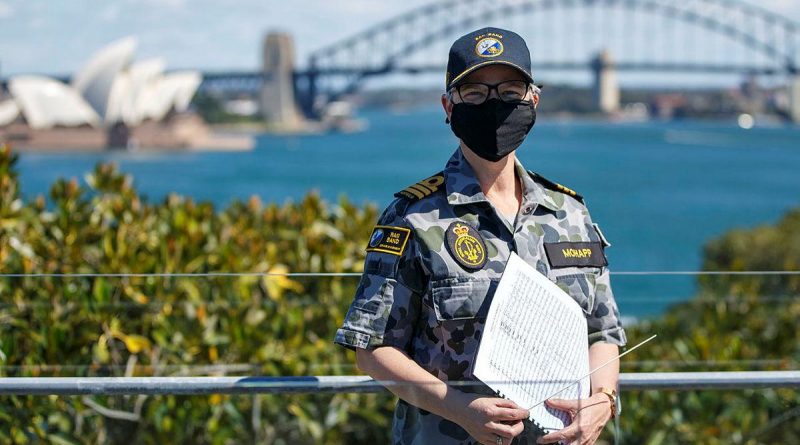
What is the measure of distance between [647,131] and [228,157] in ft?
150

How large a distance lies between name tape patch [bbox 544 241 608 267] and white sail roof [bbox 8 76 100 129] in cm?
4916

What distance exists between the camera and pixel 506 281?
1506mm

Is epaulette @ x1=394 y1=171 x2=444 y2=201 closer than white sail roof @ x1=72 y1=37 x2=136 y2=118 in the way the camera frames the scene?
Yes

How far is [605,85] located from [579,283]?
65.4 metres


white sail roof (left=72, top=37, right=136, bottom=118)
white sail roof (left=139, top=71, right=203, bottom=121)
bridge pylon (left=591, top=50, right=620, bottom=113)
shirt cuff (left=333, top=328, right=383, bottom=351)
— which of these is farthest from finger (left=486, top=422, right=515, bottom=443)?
bridge pylon (left=591, top=50, right=620, bottom=113)

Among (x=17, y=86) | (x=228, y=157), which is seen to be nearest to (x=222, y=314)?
(x=17, y=86)

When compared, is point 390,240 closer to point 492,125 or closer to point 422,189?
point 422,189

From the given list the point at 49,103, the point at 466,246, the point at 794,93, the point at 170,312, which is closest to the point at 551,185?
the point at 466,246

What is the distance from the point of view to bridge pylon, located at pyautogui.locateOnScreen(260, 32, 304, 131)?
2756 inches

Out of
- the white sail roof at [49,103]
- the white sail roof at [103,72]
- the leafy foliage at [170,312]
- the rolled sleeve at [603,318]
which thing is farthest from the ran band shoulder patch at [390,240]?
the white sail roof at [49,103]

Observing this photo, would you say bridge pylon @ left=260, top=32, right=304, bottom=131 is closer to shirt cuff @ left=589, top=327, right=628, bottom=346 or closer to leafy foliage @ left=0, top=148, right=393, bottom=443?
leafy foliage @ left=0, top=148, right=393, bottom=443

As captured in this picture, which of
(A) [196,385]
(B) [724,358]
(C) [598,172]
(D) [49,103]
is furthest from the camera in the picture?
(C) [598,172]

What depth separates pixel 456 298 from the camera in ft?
4.96

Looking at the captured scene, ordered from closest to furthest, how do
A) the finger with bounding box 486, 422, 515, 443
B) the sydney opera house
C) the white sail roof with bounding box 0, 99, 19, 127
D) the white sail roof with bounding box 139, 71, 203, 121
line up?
1. the finger with bounding box 486, 422, 515, 443
2. the white sail roof with bounding box 0, 99, 19, 127
3. the sydney opera house
4. the white sail roof with bounding box 139, 71, 203, 121
